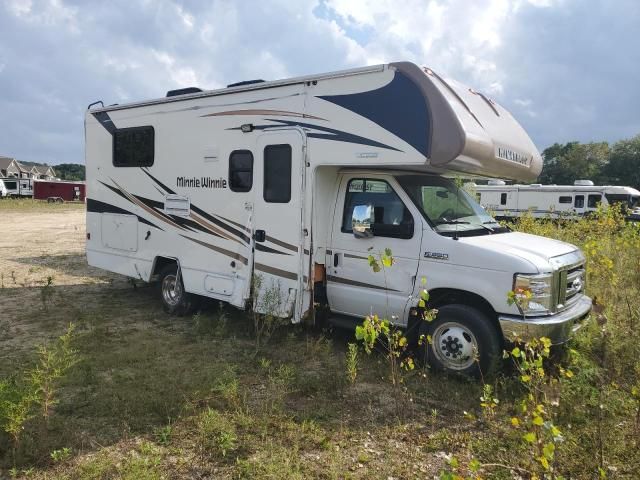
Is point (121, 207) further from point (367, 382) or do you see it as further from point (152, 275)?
point (367, 382)

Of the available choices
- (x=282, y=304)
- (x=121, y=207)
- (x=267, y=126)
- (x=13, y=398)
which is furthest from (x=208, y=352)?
(x=121, y=207)

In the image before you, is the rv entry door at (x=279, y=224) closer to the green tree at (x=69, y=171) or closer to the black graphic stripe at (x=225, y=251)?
the black graphic stripe at (x=225, y=251)

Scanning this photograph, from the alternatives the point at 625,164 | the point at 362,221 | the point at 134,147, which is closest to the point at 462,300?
the point at 362,221

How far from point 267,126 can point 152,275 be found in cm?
305

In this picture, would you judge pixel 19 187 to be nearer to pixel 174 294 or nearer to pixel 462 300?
pixel 174 294

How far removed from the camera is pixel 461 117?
16.8 feet

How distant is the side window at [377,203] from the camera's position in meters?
5.61

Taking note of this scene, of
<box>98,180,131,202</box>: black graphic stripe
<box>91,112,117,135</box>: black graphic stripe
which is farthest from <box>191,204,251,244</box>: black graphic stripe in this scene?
<box>91,112,117,135</box>: black graphic stripe

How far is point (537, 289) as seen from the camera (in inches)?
187

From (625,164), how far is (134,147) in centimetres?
6815

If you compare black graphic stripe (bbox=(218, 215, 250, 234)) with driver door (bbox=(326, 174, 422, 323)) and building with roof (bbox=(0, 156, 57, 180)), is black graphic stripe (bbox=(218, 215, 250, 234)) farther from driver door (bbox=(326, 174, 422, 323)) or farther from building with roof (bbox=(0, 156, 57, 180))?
building with roof (bbox=(0, 156, 57, 180))

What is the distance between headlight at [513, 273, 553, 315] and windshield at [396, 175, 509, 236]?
35.1 inches

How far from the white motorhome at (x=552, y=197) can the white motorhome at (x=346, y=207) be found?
1956 cm

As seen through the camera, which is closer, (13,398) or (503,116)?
(13,398)
